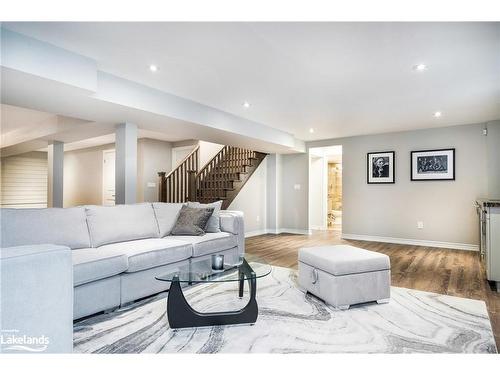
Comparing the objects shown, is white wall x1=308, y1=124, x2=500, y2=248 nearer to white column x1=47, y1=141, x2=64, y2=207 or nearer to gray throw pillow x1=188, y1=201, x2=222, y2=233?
gray throw pillow x1=188, y1=201, x2=222, y2=233

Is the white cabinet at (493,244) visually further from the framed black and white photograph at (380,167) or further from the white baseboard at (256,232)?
the white baseboard at (256,232)

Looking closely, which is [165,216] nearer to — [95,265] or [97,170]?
[95,265]

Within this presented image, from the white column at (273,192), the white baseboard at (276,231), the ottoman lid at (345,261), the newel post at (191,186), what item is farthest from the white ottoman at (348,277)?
the white column at (273,192)

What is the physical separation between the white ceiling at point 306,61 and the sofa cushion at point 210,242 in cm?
182

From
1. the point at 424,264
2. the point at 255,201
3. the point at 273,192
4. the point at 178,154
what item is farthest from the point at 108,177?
the point at 424,264

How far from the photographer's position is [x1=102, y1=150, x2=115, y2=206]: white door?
27.1ft

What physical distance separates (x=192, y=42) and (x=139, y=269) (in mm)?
2081

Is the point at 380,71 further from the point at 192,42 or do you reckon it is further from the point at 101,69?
the point at 101,69

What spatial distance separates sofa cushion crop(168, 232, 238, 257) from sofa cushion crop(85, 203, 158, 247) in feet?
1.27

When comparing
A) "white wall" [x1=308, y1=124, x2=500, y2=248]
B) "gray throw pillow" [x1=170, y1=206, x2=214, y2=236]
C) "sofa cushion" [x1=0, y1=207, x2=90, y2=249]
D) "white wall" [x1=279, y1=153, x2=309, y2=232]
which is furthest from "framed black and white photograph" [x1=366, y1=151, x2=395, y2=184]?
"sofa cushion" [x1=0, y1=207, x2=90, y2=249]

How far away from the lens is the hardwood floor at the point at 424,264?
3066mm

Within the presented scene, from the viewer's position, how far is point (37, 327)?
44.8 inches
